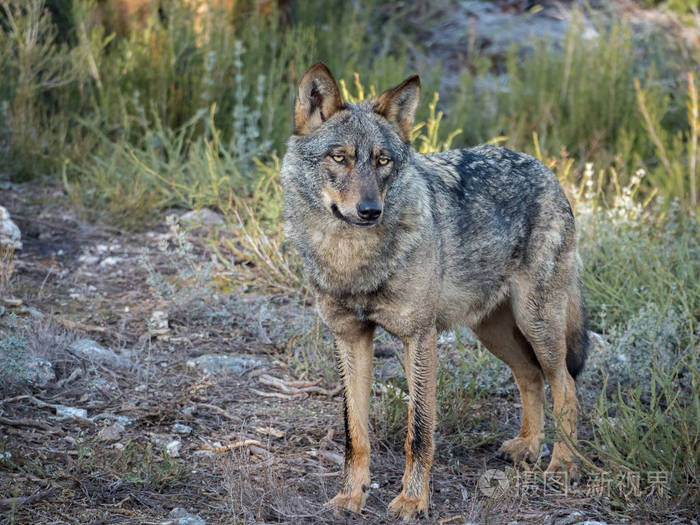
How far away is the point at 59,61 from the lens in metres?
7.88

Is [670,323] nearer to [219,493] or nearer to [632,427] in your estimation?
[632,427]

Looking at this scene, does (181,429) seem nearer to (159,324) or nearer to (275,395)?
(275,395)

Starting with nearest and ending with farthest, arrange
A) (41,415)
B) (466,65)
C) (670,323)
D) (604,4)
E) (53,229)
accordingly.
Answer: (41,415) → (670,323) → (53,229) → (466,65) → (604,4)

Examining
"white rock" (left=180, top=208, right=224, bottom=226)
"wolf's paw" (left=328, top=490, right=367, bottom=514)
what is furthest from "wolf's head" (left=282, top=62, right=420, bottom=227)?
"white rock" (left=180, top=208, right=224, bottom=226)

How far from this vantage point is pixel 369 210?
3.45 metres

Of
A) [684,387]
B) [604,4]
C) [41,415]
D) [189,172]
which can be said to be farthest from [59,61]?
[604,4]

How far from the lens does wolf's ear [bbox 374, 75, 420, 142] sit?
384cm

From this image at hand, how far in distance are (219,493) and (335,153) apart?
166 centimetres

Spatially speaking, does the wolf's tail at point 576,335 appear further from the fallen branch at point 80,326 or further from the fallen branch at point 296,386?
the fallen branch at point 80,326

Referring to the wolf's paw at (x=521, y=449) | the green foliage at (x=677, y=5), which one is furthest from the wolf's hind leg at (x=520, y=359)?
the green foliage at (x=677, y=5)

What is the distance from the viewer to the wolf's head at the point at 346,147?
11.6ft

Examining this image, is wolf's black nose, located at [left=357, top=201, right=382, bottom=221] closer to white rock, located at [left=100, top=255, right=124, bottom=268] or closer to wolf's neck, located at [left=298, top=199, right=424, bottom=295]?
wolf's neck, located at [left=298, top=199, right=424, bottom=295]

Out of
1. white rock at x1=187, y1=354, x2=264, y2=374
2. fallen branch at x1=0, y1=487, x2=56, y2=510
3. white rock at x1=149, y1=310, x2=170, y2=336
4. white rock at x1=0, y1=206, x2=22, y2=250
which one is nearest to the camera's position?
fallen branch at x1=0, y1=487, x2=56, y2=510

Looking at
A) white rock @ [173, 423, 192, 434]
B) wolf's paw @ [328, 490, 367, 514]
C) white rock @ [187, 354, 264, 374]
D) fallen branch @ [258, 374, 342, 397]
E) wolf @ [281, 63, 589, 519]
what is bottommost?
fallen branch @ [258, 374, 342, 397]
